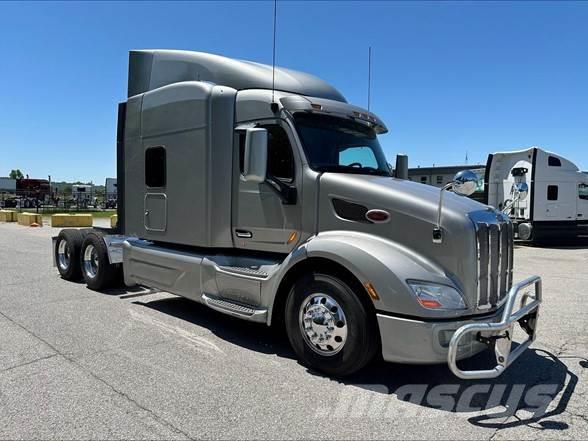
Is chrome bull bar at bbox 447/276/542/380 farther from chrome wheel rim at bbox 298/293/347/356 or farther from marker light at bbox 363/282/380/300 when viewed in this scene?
chrome wheel rim at bbox 298/293/347/356

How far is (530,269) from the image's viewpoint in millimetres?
11672

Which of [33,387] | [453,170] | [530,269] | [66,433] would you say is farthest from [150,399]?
[453,170]

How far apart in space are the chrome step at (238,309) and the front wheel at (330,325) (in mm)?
364

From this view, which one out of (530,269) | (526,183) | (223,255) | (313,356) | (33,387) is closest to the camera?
(33,387)

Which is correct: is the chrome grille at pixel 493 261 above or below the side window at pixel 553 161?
below

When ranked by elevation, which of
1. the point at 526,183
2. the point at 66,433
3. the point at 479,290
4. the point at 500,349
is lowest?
the point at 66,433

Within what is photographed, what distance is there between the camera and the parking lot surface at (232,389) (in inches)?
134

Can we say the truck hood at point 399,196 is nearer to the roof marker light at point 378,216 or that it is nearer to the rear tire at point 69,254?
the roof marker light at point 378,216

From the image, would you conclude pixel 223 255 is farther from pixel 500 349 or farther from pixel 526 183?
pixel 526 183

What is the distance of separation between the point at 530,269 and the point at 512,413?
8.95 meters

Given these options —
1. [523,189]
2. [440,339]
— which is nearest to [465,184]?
[440,339]

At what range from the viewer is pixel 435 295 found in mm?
3871

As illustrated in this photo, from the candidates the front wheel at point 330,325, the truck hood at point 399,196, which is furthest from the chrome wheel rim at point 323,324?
the truck hood at point 399,196

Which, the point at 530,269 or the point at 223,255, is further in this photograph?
the point at 530,269
